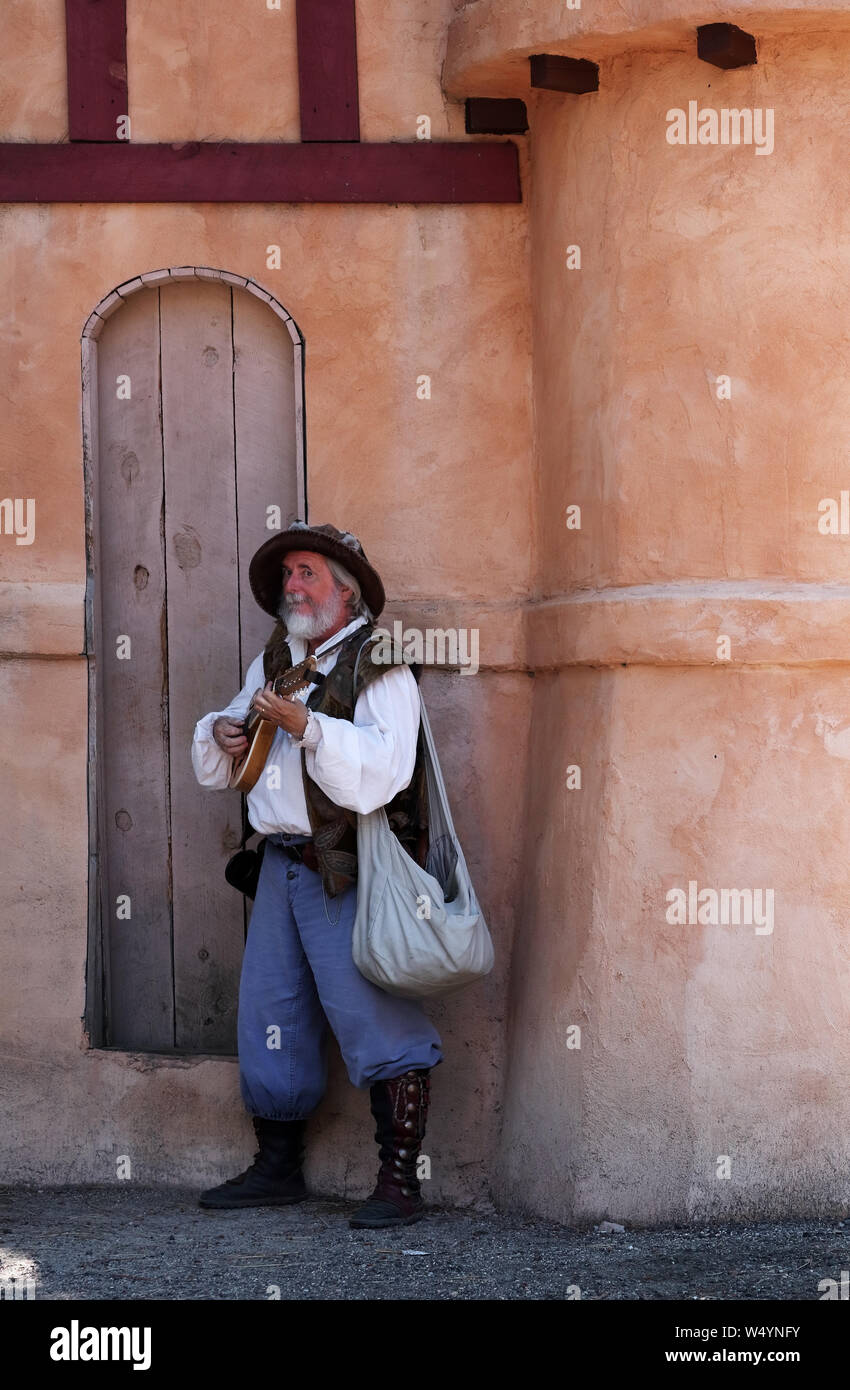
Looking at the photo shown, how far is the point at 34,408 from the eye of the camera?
5031 mm

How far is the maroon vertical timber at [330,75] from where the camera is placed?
5.00 meters

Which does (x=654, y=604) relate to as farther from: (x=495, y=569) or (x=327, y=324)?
(x=327, y=324)

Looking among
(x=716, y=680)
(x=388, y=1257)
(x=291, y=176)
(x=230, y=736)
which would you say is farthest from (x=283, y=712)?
(x=291, y=176)

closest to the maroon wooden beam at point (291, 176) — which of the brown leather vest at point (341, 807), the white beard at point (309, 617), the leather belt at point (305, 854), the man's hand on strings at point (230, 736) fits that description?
the white beard at point (309, 617)

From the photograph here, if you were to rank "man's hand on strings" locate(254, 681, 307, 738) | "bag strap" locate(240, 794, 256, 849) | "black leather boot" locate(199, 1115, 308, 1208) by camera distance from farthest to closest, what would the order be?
"bag strap" locate(240, 794, 256, 849), "black leather boot" locate(199, 1115, 308, 1208), "man's hand on strings" locate(254, 681, 307, 738)

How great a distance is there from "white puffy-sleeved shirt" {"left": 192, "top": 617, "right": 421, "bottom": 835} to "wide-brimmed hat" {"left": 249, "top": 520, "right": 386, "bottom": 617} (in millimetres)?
117

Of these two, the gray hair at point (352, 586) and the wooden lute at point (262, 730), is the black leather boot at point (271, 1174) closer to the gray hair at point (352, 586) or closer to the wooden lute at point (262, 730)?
the wooden lute at point (262, 730)

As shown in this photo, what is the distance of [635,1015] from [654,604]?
1.16 m

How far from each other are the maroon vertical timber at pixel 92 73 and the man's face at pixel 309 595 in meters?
1.57

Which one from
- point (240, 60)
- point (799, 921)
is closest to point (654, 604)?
point (799, 921)

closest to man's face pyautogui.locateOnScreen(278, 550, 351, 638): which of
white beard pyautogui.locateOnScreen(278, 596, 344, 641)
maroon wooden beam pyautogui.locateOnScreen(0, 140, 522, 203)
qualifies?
white beard pyautogui.locateOnScreen(278, 596, 344, 641)

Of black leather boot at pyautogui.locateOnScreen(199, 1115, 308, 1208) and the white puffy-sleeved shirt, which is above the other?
the white puffy-sleeved shirt

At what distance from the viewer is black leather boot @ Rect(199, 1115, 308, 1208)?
4.76m

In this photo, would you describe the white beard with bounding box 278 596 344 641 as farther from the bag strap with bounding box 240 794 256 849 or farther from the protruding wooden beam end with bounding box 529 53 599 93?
the protruding wooden beam end with bounding box 529 53 599 93
